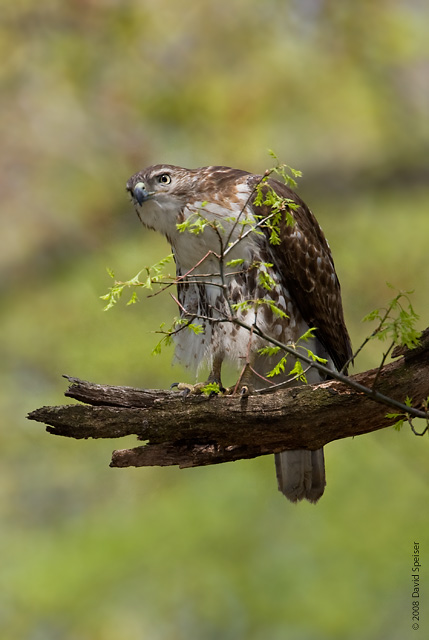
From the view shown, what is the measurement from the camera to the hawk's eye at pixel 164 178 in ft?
16.5

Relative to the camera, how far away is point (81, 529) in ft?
25.7

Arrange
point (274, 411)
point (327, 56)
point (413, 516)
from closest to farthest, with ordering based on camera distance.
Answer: point (274, 411) → point (413, 516) → point (327, 56)

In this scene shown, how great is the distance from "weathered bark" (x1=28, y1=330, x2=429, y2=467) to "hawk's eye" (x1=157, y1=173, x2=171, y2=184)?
4.65ft

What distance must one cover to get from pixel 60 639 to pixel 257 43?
21.9ft

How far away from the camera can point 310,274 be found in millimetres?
5051

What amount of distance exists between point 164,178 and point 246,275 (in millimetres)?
775

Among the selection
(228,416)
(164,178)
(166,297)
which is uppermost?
(166,297)

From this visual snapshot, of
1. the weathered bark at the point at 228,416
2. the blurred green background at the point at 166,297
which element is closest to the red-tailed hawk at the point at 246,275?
the weathered bark at the point at 228,416

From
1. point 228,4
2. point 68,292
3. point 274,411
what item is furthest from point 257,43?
point 274,411

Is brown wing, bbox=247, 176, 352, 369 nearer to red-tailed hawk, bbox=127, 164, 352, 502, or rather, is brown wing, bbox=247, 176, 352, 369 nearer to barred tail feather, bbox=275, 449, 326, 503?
red-tailed hawk, bbox=127, 164, 352, 502

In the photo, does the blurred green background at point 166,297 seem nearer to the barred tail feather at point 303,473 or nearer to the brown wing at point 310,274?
the barred tail feather at point 303,473

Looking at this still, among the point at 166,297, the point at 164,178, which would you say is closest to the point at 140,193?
the point at 164,178

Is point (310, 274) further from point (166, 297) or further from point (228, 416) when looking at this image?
point (166, 297)

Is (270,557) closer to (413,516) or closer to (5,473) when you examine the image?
(413,516)
